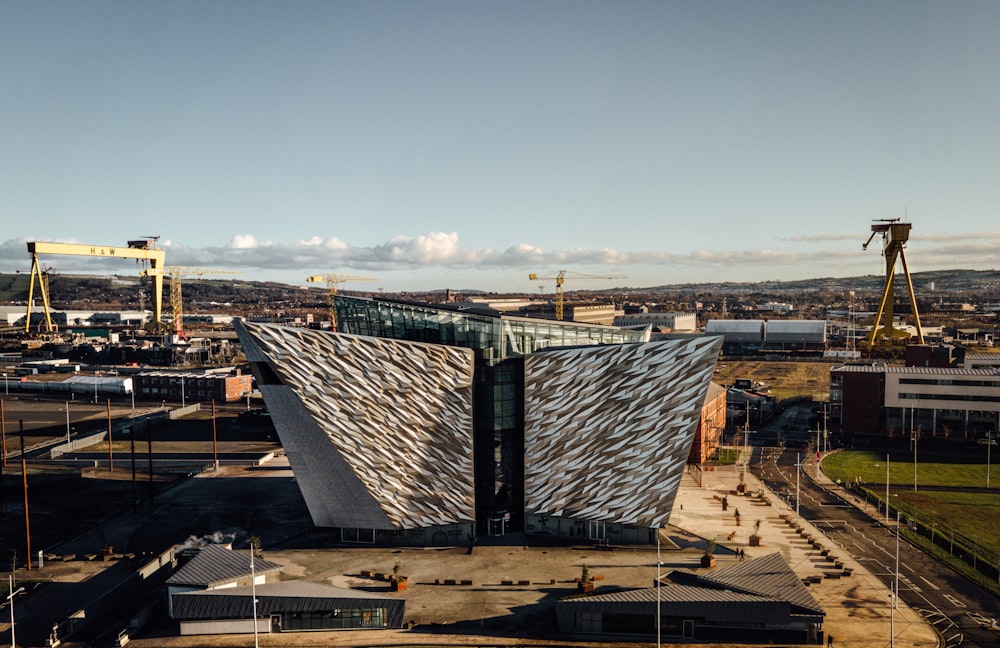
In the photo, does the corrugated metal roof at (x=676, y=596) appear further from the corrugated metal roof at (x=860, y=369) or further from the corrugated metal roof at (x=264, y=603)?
the corrugated metal roof at (x=860, y=369)

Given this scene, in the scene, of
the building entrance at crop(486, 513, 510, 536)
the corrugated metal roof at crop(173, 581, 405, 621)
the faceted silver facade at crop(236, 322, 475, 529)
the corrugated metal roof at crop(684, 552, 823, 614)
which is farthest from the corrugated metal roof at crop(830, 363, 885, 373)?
the corrugated metal roof at crop(173, 581, 405, 621)

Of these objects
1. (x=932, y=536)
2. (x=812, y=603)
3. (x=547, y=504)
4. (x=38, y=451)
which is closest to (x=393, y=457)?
(x=547, y=504)

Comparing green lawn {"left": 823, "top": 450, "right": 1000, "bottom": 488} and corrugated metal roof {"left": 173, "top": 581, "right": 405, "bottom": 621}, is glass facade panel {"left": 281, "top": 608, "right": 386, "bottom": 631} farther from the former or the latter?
green lawn {"left": 823, "top": 450, "right": 1000, "bottom": 488}

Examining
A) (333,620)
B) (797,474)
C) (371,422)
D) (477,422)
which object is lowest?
(797,474)

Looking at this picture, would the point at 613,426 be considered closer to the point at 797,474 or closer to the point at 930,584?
the point at 930,584

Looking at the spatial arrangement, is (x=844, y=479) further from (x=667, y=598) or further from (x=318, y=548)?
(x=318, y=548)

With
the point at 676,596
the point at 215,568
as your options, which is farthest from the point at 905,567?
the point at 215,568

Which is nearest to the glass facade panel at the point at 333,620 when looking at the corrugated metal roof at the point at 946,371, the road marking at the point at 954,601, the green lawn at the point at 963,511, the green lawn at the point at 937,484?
the road marking at the point at 954,601
